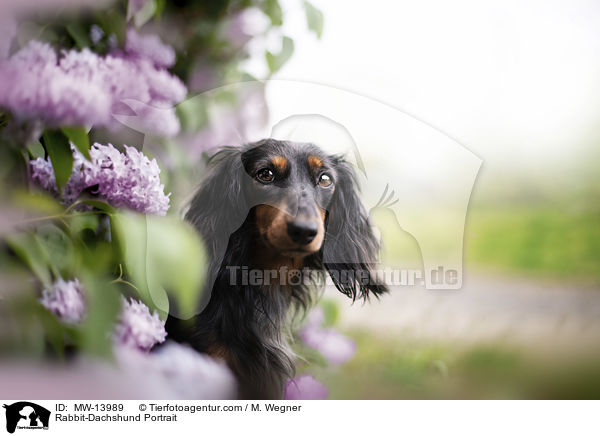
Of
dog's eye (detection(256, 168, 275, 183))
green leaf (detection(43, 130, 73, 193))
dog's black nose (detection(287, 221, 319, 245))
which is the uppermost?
dog's eye (detection(256, 168, 275, 183))

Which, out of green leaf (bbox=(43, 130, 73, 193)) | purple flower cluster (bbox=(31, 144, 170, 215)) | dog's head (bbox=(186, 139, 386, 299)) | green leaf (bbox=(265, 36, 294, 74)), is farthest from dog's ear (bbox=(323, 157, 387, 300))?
green leaf (bbox=(43, 130, 73, 193))

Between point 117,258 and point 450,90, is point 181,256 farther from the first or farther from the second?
point 450,90

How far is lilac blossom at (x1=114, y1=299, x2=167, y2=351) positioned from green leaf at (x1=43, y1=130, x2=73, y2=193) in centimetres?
19

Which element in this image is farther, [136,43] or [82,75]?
[136,43]

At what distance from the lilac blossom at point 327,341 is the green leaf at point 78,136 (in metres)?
0.51

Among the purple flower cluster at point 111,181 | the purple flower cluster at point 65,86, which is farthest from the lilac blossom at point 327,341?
the purple flower cluster at point 65,86

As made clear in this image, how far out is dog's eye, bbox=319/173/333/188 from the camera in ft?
2.97

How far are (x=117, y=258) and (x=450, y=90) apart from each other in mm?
664

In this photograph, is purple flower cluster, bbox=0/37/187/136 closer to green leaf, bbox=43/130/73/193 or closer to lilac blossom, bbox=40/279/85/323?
green leaf, bbox=43/130/73/193

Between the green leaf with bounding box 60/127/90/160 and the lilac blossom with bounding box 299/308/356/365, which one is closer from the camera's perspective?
the green leaf with bounding box 60/127/90/160

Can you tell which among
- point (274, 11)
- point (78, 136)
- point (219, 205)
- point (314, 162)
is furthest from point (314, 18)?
point (78, 136)

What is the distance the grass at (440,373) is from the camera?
1.00m
